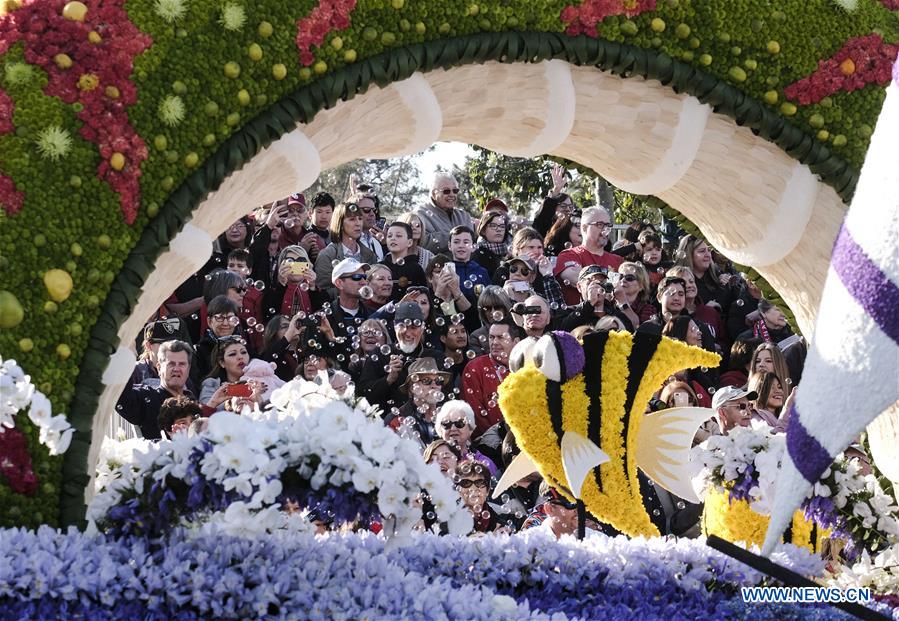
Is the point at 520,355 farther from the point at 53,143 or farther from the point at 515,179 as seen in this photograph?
the point at 515,179

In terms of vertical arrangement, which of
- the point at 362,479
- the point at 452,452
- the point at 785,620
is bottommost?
the point at 785,620

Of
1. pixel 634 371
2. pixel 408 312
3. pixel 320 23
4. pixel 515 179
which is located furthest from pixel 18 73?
pixel 515 179

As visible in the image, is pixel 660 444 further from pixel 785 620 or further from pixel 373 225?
pixel 373 225

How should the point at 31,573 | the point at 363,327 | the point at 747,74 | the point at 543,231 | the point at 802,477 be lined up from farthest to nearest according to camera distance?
the point at 543,231
the point at 363,327
the point at 747,74
the point at 802,477
the point at 31,573

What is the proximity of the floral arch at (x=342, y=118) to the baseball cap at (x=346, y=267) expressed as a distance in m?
2.81

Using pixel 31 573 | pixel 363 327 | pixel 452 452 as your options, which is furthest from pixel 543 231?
pixel 31 573

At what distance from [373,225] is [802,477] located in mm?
5533

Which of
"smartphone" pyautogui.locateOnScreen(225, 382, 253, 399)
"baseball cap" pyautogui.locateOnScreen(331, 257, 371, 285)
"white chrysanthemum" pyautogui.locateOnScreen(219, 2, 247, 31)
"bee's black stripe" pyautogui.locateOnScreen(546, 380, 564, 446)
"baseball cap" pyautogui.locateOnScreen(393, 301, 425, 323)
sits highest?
"baseball cap" pyautogui.locateOnScreen(331, 257, 371, 285)

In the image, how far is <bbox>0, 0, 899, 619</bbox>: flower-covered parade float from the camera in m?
2.85

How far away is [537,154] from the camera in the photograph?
3.86 metres

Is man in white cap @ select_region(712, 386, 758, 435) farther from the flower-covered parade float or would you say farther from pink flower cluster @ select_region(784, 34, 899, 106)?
pink flower cluster @ select_region(784, 34, 899, 106)

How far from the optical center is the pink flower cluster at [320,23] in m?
3.25

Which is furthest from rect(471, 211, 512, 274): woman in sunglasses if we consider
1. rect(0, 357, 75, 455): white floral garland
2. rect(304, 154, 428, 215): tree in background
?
rect(304, 154, 428, 215): tree in background

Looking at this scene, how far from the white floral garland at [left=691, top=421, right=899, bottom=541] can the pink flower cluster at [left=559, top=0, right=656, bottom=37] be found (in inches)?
63.5
